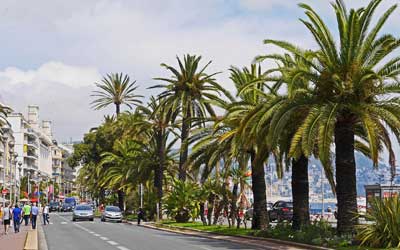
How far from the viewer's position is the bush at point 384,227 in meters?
21.9

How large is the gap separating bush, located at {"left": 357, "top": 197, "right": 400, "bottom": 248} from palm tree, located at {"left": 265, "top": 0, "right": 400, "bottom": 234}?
1949mm

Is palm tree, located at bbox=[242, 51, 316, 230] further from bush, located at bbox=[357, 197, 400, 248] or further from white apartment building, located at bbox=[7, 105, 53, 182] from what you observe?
white apartment building, located at bbox=[7, 105, 53, 182]

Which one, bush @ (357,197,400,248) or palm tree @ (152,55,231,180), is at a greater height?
palm tree @ (152,55,231,180)

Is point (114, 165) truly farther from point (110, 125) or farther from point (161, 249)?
point (161, 249)

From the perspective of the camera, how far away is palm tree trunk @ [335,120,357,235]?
25719 mm

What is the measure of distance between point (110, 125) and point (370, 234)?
63.6m

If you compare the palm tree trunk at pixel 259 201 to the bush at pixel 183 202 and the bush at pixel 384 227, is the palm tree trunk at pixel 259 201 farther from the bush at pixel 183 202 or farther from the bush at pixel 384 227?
the bush at pixel 183 202

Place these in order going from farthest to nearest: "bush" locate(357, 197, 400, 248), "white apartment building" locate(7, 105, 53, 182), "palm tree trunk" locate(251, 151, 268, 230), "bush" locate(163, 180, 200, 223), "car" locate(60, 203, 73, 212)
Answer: "white apartment building" locate(7, 105, 53, 182), "car" locate(60, 203, 73, 212), "bush" locate(163, 180, 200, 223), "palm tree trunk" locate(251, 151, 268, 230), "bush" locate(357, 197, 400, 248)

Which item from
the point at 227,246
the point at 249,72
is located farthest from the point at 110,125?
the point at 227,246

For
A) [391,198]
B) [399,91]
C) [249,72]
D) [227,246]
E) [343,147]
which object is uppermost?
[249,72]

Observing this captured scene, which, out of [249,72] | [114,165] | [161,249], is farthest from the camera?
[114,165]

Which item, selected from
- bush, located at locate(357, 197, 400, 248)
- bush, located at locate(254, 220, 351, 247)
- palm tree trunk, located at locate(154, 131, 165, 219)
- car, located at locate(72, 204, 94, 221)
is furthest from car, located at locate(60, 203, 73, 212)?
bush, located at locate(357, 197, 400, 248)

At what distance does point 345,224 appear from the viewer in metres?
25.7

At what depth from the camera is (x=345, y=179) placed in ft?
84.8
